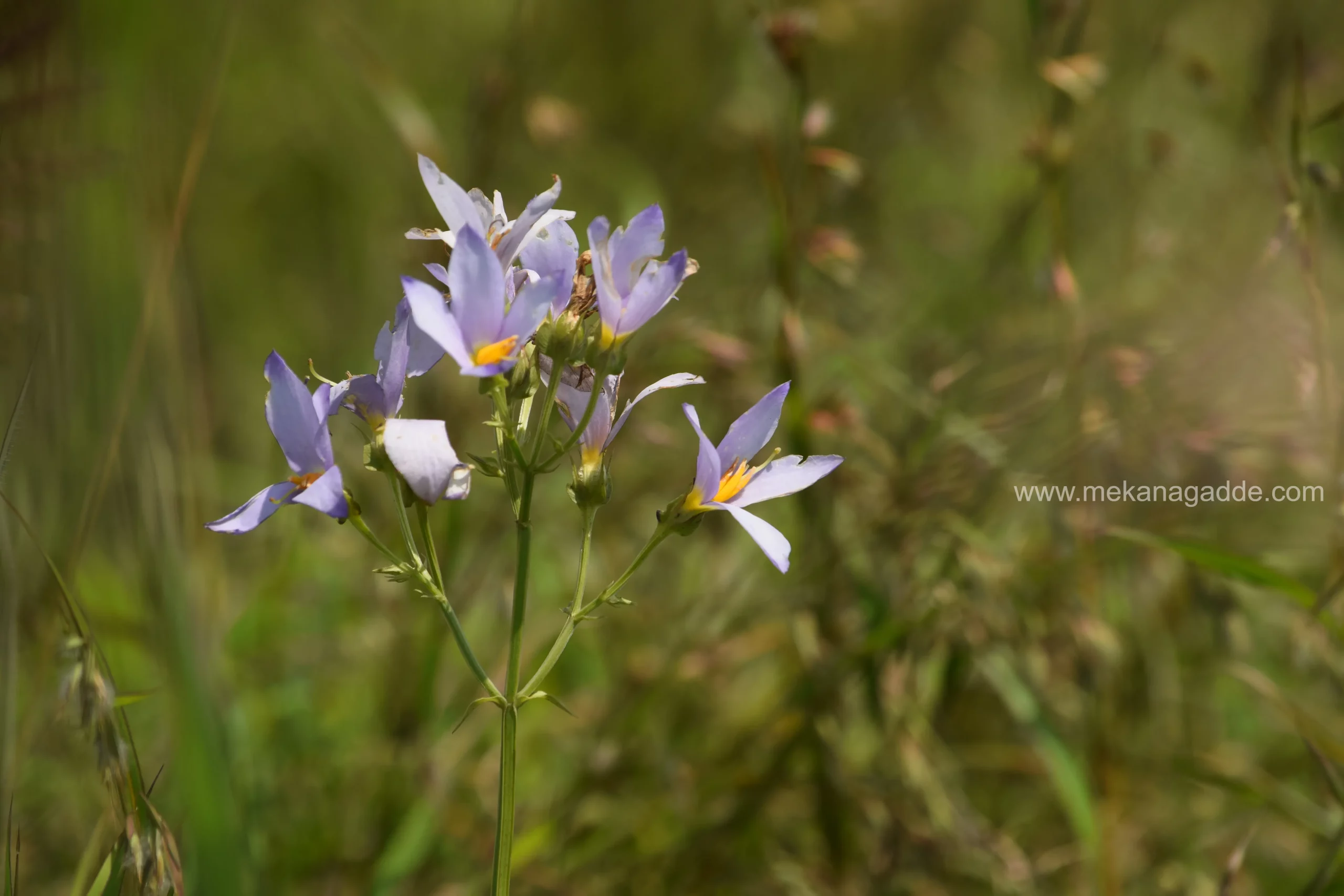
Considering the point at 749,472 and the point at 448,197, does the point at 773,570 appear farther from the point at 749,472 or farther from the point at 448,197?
the point at 448,197

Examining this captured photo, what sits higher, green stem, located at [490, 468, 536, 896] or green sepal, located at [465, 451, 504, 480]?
green sepal, located at [465, 451, 504, 480]

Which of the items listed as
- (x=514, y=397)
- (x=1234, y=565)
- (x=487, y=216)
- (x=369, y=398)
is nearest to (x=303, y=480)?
(x=369, y=398)

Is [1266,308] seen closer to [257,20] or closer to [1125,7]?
[1125,7]

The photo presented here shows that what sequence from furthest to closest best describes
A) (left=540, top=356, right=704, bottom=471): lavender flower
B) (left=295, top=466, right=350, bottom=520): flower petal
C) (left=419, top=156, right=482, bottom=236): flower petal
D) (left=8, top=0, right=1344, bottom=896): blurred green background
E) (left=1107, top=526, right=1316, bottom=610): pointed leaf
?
(left=1107, top=526, right=1316, bottom=610): pointed leaf
(left=8, top=0, right=1344, bottom=896): blurred green background
(left=540, top=356, right=704, bottom=471): lavender flower
(left=419, top=156, right=482, bottom=236): flower petal
(left=295, top=466, right=350, bottom=520): flower petal

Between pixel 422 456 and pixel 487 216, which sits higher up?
pixel 487 216

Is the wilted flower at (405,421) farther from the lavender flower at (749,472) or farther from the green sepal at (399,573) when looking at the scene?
the lavender flower at (749,472)

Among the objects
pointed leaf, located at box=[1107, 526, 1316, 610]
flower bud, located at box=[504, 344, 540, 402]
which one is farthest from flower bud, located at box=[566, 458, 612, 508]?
pointed leaf, located at box=[1107, 526, 1316, 610]

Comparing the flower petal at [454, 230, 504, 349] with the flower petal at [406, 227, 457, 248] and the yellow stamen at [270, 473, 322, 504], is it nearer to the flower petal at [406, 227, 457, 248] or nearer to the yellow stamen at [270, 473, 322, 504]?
the flower petal at [406, 227, 457, 248]
